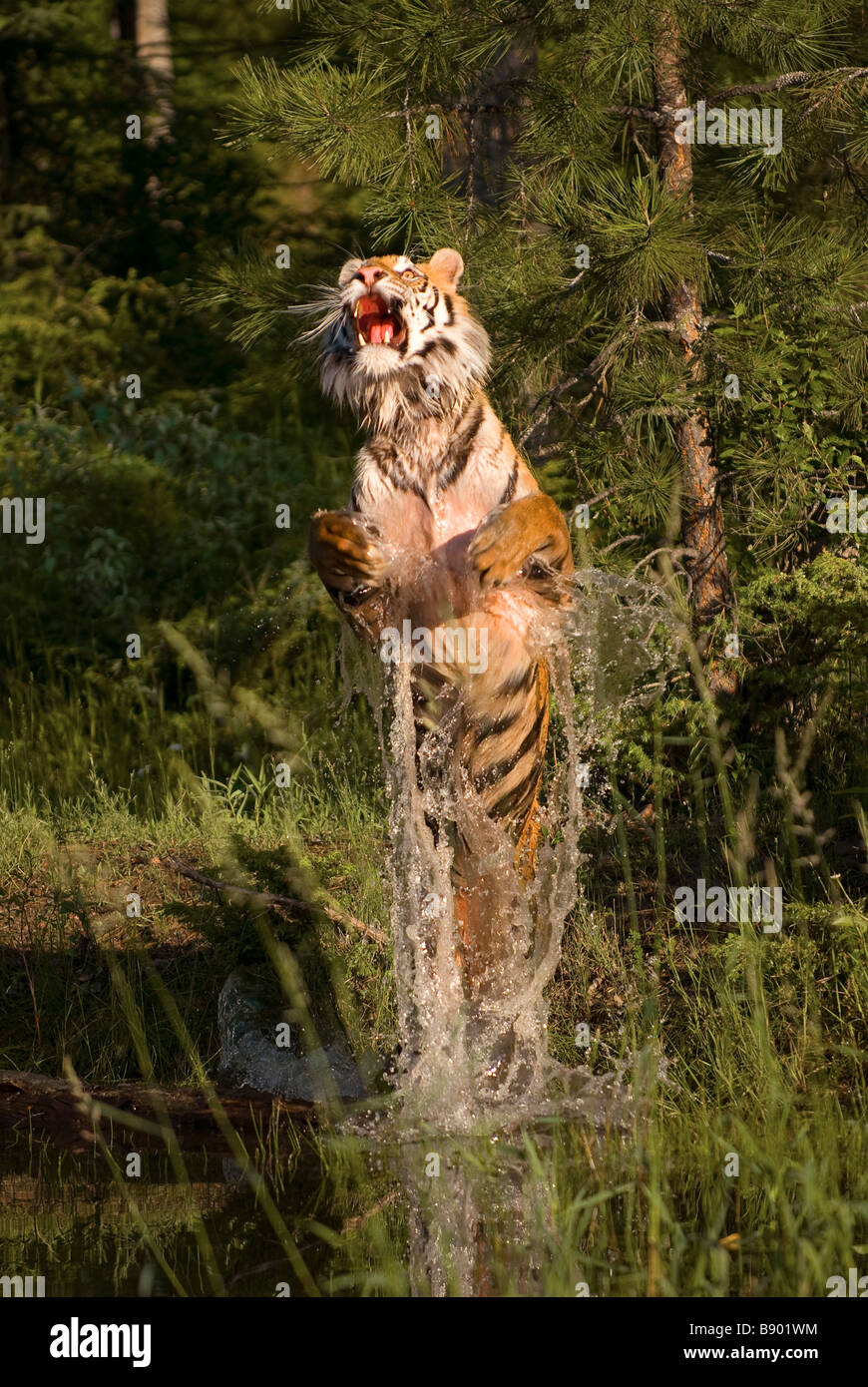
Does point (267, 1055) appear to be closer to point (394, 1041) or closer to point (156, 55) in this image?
point (394, 1041)

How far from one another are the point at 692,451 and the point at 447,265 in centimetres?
184

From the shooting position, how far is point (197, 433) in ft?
Answer: 32.7

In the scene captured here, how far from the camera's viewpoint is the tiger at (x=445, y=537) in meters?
4.41

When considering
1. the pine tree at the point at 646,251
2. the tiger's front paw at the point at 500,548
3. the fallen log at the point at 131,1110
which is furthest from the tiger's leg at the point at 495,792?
the pine tree at the point at 646,251

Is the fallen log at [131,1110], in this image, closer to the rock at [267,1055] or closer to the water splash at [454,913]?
the rock at [267,1055]

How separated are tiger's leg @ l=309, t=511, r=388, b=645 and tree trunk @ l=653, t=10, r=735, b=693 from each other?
2.31m

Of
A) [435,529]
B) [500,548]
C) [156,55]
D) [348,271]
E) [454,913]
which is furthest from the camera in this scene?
[156,55]

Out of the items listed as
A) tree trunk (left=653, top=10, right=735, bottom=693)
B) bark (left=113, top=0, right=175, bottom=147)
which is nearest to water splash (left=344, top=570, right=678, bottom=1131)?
tree trunk (left=653, top=10, right=735, bottom=693)

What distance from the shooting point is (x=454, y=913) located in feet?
15.7

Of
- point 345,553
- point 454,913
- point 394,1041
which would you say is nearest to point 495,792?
point 454,913

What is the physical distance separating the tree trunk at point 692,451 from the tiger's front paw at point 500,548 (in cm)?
230
